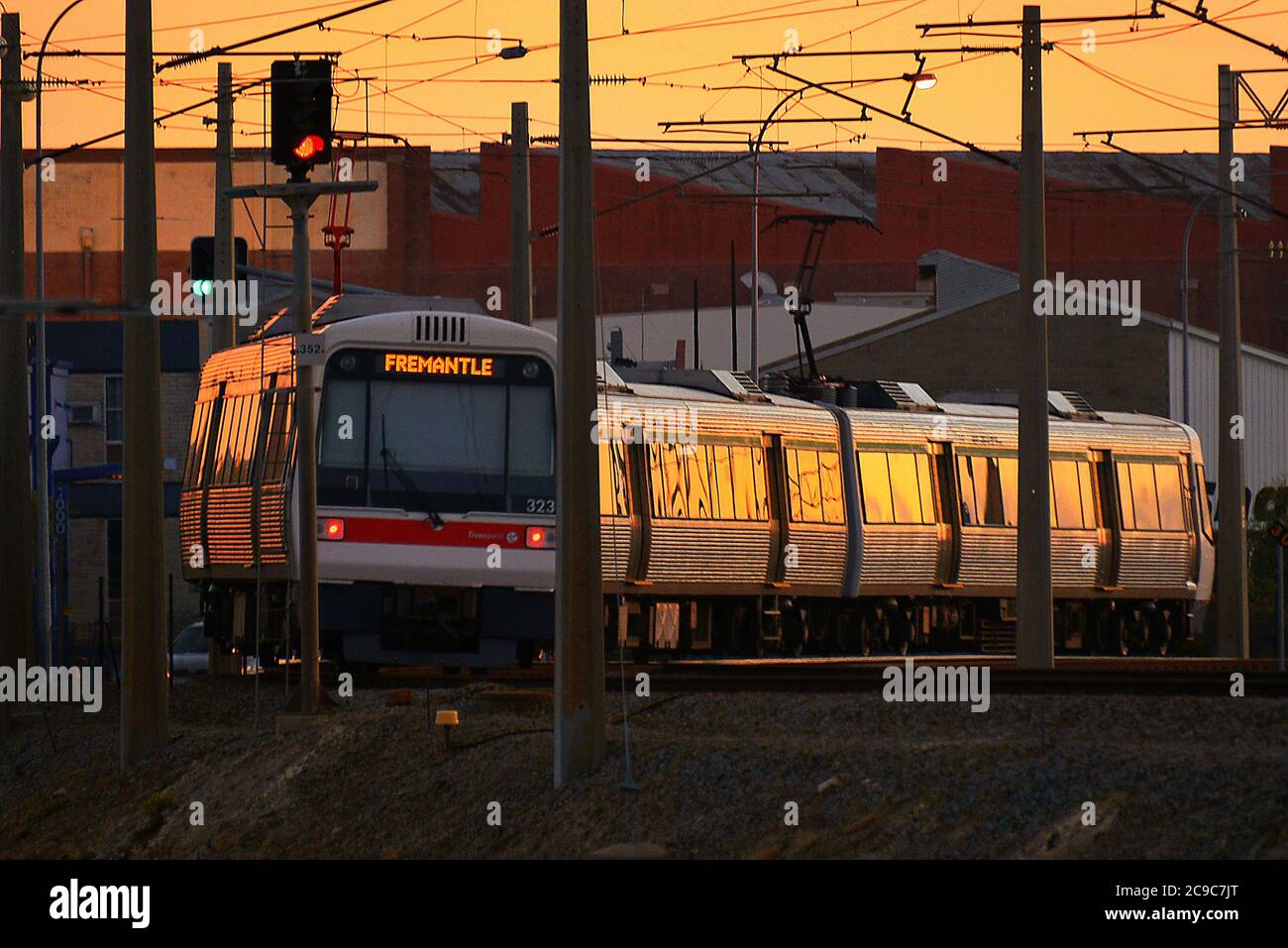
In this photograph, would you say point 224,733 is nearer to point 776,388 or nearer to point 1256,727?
point 1256,727

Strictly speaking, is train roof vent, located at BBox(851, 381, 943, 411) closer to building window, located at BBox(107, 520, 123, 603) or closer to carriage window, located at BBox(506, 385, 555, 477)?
carriage window, located at BBox(506, 385, 555, 477)

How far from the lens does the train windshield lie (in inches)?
890

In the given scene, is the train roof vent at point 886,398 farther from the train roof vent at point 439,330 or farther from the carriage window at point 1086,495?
the train roof vent at point 439,330

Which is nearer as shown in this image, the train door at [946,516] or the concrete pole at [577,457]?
the concrete pole at [577,457]

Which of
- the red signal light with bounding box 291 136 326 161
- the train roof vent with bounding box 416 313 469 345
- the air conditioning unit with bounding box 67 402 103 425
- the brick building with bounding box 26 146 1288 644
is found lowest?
the train roof vent with bounding box 416 313 469 345

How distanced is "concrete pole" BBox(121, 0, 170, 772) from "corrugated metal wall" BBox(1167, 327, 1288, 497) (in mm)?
46752

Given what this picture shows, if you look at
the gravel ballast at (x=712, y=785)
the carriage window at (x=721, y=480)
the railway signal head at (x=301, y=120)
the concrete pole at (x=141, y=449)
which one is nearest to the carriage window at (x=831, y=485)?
the carriage window at (x=721, y=480)

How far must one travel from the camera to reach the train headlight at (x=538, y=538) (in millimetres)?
22562

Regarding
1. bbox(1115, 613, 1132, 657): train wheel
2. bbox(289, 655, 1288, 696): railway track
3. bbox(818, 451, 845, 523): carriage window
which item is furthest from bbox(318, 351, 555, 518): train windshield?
bbox(1115, 613, 1132, 657): train wheel

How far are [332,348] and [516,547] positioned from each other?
2572mm

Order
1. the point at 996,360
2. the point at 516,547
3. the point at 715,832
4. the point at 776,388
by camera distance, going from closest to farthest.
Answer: the point at 715,832
the point at 516,547
the point at 776,388
the point at 996,360

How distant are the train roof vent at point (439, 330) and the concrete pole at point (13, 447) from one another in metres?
4.02
